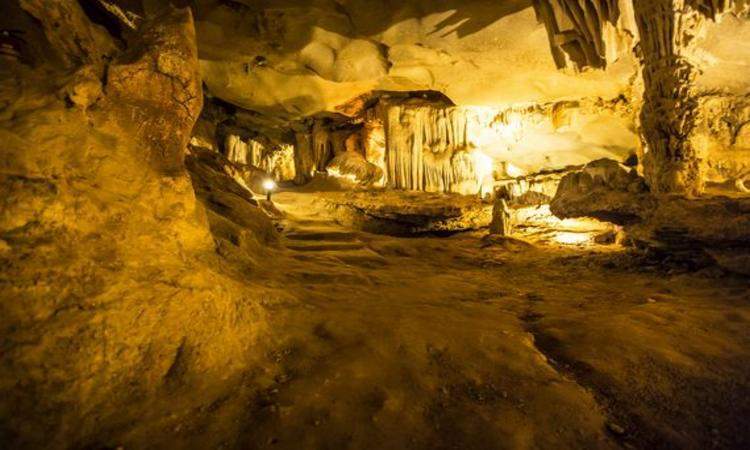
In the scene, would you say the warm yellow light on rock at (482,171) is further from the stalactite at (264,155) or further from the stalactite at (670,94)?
the stalactite at (264,155)

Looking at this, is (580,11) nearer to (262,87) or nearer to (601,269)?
(601,269)

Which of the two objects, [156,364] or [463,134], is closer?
[156,364]

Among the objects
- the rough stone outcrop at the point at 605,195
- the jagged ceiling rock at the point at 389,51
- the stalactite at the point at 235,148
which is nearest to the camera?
the rough stone outcrop at the point at 605,195

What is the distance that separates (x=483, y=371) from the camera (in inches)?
114

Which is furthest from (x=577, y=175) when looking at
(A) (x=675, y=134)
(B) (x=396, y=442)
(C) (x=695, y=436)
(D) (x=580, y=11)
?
(B) (x=396, y=442)

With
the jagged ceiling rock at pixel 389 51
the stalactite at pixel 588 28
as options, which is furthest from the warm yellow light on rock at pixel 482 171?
the stalactite at pixel 588 28

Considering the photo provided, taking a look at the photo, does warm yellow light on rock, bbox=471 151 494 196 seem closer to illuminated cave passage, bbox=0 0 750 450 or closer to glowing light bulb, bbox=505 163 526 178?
glowing light bulb, bbox=505 163 526 178

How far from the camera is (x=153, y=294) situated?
8.83ft

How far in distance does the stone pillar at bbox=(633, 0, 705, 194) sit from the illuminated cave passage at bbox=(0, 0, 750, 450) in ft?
0.15

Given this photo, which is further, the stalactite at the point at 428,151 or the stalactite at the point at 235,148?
the stalactite at the point at 235,148

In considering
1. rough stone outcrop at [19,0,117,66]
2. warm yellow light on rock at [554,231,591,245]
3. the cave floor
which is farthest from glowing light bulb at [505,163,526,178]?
A: rough stone outcrop at [19,0,117,66]

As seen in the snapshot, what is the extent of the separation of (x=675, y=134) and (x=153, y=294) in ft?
34.5

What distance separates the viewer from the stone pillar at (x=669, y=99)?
7.73 m

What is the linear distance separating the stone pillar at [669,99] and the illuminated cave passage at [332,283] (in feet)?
0.15
